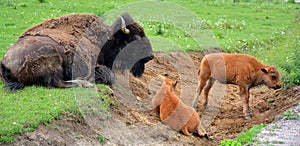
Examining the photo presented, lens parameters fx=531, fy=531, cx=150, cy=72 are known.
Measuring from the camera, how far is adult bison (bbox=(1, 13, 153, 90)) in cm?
977

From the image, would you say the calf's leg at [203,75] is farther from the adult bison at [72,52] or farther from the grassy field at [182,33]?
the grassy field at [182,33]

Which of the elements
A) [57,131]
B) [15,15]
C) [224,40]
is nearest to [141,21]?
[224,40]

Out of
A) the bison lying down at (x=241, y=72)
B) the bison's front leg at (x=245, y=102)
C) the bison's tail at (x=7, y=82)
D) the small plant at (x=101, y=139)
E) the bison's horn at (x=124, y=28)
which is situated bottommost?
the bison's front leg at (x=245, y=102)

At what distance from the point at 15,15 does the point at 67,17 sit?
739 centimetres

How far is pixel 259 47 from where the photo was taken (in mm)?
18078

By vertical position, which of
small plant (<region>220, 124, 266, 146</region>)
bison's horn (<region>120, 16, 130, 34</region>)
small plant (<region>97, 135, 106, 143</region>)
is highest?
bison's horn (<region>120, 16, 130, 34</region>)

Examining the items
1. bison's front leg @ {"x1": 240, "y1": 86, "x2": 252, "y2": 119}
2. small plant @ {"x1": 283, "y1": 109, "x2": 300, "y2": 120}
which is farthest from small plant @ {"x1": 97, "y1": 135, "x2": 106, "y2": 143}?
bison's front leg @ {"x1": 240, "y1": 86, "x2": 252, "y2": 119}

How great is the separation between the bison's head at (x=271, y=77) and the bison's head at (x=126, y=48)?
2.52 metres

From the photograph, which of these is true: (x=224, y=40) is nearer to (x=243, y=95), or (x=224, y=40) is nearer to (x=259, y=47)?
(x=259, y=47)

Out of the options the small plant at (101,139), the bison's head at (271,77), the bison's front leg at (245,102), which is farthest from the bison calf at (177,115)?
the bison's head at (271,77)

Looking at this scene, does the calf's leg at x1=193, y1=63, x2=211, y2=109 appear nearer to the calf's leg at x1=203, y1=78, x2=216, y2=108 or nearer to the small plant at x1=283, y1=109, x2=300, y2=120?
the calf's leg at x1=203, y1=78, x2=216, y2=108

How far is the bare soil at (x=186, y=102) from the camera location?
27.0ft

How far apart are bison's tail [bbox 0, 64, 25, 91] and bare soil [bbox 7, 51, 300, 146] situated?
4.89 ft

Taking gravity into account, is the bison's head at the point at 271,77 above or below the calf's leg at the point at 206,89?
above
